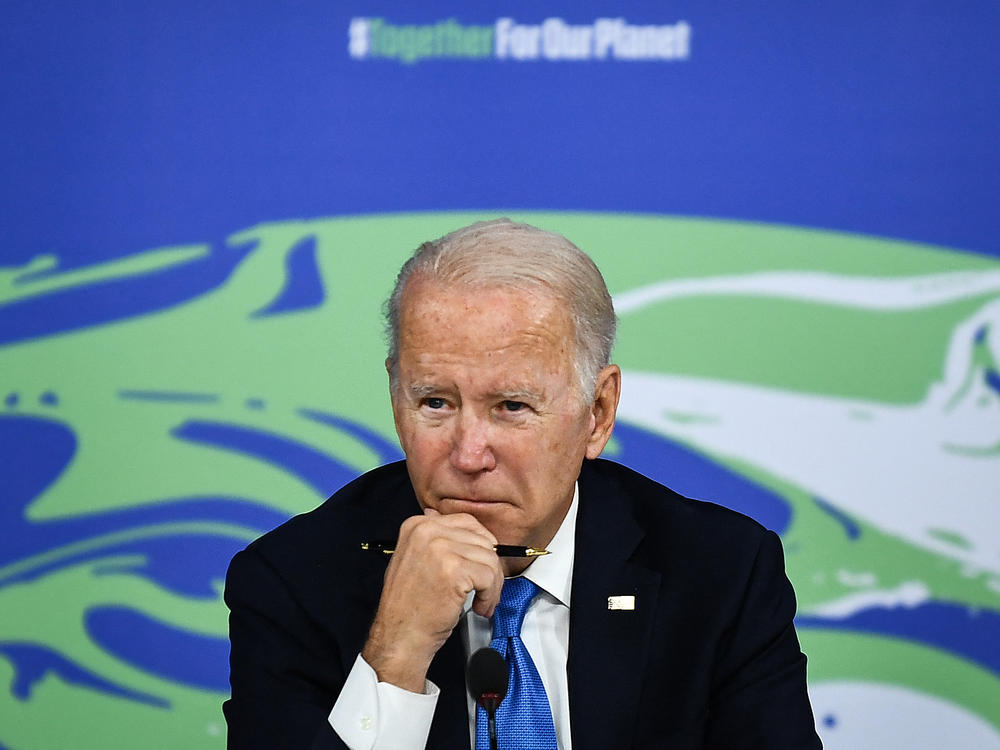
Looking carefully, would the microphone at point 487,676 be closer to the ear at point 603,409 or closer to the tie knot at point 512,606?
the tie knot at point 512,606

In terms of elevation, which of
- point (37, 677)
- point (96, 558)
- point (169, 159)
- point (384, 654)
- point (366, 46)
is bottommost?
point (37, 677)

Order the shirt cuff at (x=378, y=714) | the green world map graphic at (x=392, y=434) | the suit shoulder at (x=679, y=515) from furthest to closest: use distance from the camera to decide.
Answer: the green world map graphic at (x=392, y=434) → the suit shoulder at (x=679, y=515) → the shirt cuff at (x=378, y=714)

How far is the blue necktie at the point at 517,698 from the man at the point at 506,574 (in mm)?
14

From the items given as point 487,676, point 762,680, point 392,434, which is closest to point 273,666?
point 487,676

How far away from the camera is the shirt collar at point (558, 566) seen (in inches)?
95.5

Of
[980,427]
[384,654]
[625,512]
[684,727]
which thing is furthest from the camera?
[980,427]

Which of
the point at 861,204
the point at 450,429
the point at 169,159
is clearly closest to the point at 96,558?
the point at 169,159

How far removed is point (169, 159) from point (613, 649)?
212cm

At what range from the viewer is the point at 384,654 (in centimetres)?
213

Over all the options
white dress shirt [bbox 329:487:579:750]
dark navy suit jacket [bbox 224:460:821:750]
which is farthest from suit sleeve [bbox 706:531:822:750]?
white dress shirt [bbox 329:487:579:750]

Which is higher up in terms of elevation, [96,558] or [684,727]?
[684,727]

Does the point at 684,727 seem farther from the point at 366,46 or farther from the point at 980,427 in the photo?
the point at 366,46

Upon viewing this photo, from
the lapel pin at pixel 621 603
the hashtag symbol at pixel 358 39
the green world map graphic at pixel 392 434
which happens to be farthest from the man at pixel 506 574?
the hashtag symbol at pixel 358 39

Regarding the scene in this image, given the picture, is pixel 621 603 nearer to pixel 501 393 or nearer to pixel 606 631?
pixel 606 631
